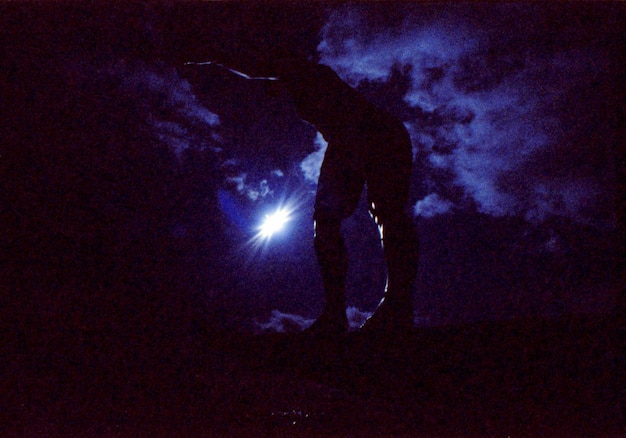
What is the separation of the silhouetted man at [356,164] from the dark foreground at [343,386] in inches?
18.7

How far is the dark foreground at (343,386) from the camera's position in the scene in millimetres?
1408

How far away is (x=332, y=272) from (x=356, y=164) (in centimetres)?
84

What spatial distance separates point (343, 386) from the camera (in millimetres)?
1690

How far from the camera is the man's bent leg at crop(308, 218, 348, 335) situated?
2363 millimetres

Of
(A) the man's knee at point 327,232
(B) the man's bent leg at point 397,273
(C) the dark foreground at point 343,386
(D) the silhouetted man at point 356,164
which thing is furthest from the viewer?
(A) the man's knee at point 327,232

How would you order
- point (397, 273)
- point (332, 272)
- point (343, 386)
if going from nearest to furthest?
point (343, 386) < point (397, 273) < point (332, 272)

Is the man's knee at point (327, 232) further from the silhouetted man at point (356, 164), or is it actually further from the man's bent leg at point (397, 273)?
the man's bent leg at point (397, 273)

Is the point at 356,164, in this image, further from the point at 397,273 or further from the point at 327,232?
the point at 397,273

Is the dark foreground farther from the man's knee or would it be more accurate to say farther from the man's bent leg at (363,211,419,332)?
the man's knee

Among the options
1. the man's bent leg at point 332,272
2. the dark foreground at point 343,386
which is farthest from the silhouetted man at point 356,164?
the dark foreground at point 343,386

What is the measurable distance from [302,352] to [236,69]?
1.95 m

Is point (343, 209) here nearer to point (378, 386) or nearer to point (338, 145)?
point (338, 145)

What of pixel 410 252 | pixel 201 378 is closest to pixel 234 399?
pixel 201 378

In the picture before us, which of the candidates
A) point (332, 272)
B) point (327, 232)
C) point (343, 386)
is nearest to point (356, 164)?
point (327, 232)
